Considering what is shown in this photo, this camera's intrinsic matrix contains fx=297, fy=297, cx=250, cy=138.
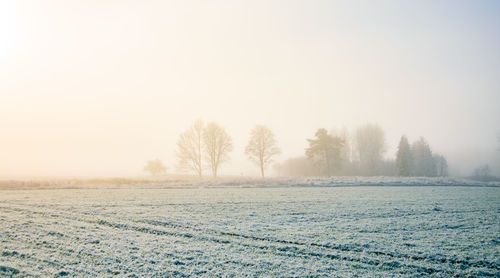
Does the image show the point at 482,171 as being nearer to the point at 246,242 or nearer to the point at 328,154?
the point at 328,154

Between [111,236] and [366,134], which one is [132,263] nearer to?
[111,236]

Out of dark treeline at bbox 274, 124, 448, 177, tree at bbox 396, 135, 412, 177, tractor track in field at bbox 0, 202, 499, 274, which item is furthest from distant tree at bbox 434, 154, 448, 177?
tractor track in field at bbox 0, 202, 499, 274

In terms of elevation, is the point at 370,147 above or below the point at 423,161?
above

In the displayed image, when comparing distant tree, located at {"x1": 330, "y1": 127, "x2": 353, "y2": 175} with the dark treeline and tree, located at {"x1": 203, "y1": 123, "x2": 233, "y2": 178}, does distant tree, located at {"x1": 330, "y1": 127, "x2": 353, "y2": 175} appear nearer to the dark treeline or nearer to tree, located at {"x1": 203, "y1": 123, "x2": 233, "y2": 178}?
the dark treeline

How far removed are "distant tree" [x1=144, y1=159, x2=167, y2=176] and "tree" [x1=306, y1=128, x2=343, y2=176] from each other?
37.1 metres

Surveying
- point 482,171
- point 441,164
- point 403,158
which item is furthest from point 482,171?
point 403,158

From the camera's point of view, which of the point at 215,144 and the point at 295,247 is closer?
the point at 295,247

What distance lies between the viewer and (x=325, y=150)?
183 feet

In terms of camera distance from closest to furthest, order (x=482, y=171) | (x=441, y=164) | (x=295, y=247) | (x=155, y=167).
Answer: (x=295, y=247), (x=482, y=171), (x=155, y=167), (x=441, y=164)

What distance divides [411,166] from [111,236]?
64.5 m

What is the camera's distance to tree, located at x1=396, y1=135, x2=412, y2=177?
5975 cm

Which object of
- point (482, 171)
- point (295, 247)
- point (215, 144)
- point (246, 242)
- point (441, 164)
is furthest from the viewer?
point (441, 164)

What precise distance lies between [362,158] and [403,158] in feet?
36.2

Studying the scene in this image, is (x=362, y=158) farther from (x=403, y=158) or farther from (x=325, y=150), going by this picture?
(x=325, y=150)
